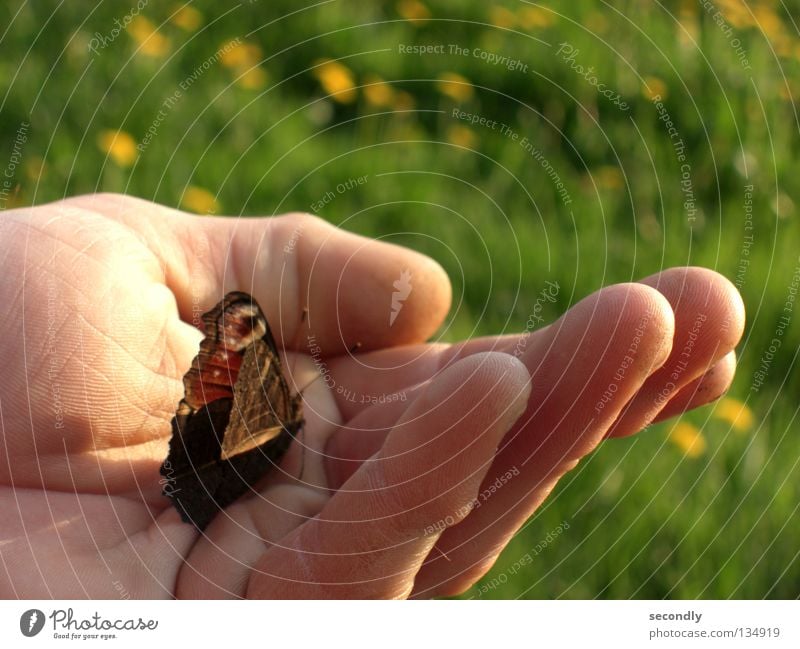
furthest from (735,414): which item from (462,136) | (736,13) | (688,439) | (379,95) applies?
(736,13)

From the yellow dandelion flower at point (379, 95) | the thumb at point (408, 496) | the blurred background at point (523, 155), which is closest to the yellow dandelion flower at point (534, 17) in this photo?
the blurred background at point (523, 155)

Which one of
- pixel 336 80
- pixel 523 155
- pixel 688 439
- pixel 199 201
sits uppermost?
pixel 336 80

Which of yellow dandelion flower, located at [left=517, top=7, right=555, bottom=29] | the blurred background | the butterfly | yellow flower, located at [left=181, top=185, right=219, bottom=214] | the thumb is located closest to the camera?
the thumb

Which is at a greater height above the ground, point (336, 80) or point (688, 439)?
point (336, 80)

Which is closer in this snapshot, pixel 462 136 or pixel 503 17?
pixel 462 136

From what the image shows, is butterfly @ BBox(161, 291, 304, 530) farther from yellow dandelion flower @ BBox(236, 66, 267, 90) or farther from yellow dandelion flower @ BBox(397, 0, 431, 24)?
yellow dandelion flower @ BBox(397, 0, 431, 24)

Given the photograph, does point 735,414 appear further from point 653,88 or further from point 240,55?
point 240,55

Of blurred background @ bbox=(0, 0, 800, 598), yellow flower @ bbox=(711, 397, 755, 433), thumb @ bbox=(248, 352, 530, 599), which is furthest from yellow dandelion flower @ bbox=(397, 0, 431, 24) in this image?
thumb @ bbox=(248, 352, 530, 599)
